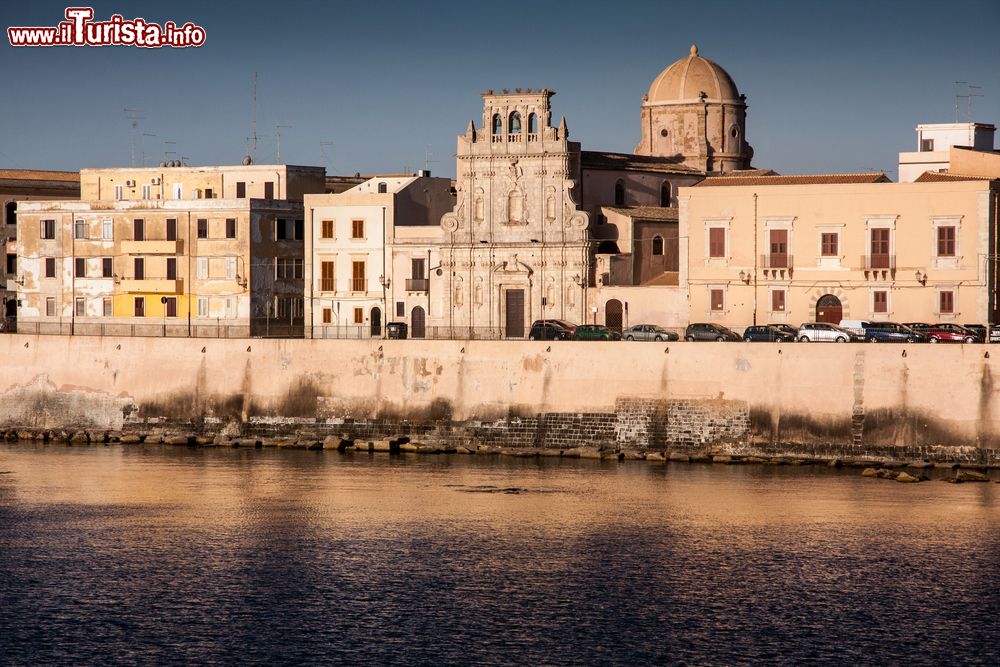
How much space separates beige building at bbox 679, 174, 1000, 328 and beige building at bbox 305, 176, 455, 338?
455 inches

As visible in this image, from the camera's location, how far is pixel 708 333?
6366 cm

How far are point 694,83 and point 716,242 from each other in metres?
19.4

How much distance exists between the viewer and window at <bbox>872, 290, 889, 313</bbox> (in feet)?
215

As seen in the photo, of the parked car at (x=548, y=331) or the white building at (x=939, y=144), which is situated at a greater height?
the white building at (x=939, y=144)

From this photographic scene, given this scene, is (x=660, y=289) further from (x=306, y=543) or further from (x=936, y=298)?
(x=306, y=543)

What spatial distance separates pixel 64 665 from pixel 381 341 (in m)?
28.4

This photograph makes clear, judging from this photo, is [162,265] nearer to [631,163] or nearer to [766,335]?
[631,163]

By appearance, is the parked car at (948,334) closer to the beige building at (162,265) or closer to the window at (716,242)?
the window at (716,242)

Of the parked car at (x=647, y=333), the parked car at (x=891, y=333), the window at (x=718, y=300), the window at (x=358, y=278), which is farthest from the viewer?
the window at (x=358, y=278)

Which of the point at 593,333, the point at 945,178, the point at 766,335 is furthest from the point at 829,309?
the point at 593,333

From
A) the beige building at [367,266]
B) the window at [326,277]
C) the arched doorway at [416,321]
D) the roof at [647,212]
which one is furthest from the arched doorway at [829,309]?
the window at [326,277]

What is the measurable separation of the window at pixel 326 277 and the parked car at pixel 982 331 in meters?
26.6

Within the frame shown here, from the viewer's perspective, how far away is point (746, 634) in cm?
3606

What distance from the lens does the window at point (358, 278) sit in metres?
73.7
